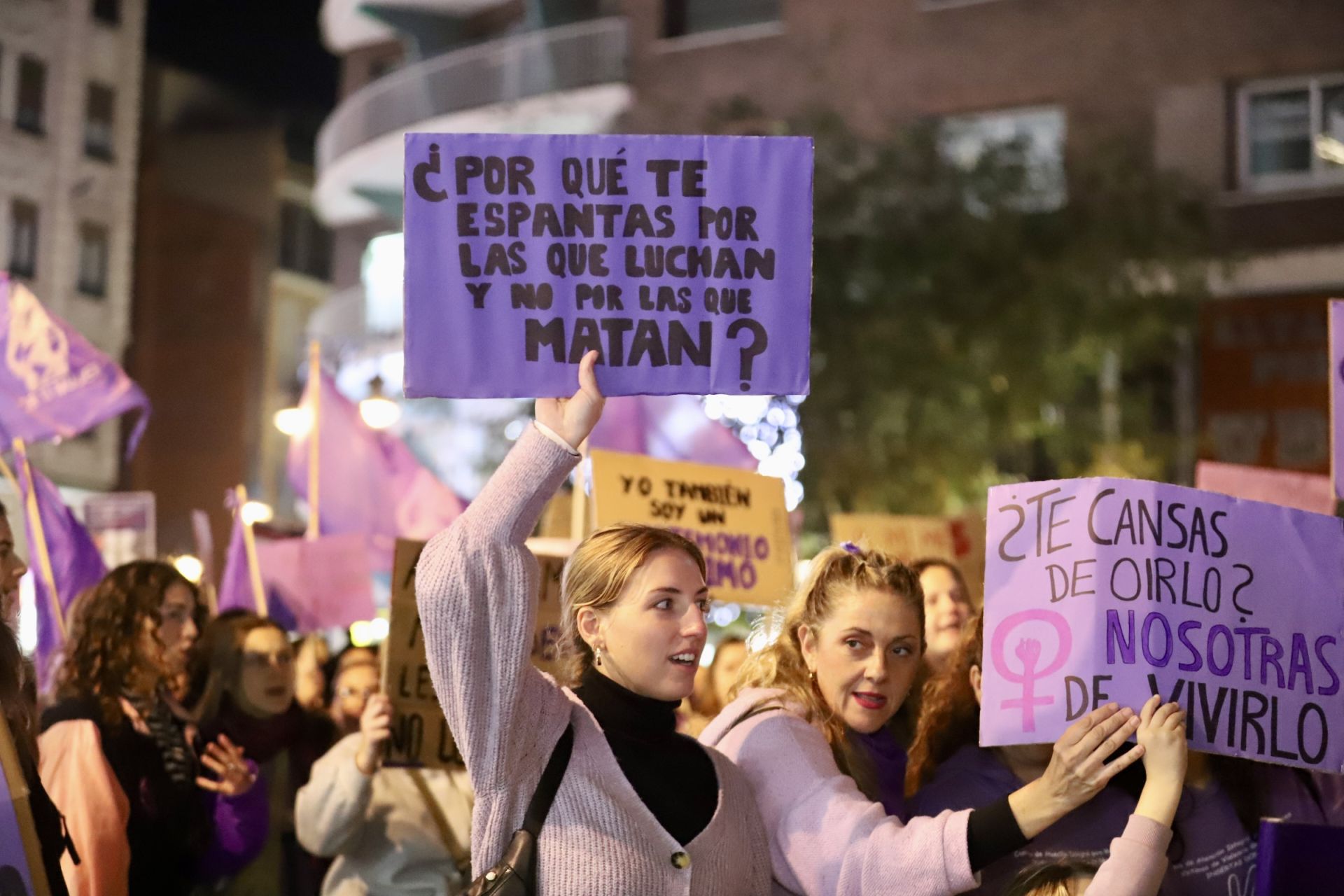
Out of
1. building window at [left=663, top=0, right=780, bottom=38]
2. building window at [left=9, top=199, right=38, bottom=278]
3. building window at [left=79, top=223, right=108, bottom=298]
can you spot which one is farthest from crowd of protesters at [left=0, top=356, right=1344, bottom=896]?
building window at [left=79, top=223, right=108, bottom=298]

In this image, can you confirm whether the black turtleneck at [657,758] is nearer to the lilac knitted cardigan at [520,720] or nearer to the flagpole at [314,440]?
the lilac knitted cardigan at [520,720]

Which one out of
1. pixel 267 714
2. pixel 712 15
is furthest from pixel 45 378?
pixel 712 15

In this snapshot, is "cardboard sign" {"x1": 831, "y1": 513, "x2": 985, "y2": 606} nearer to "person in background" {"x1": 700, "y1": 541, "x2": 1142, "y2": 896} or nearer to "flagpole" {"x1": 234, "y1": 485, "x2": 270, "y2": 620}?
"flagpole" {"x1": 234, "y1": 485, "x2": 270, "y2": 620}

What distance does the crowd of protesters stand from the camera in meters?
2.99

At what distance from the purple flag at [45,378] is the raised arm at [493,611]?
510 cm

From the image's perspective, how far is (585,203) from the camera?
370 cm

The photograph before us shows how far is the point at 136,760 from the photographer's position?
4957mm

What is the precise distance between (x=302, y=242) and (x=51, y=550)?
1200 inches

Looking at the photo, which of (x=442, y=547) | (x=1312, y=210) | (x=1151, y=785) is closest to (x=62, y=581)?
(x=442, y=547)

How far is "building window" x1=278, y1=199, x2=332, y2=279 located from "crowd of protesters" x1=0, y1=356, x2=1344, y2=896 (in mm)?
32610

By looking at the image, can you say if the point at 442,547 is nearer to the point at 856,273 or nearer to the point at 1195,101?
the point at 856,273

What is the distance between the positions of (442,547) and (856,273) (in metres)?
15.5

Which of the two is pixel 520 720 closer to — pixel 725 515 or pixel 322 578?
pixel 725 515

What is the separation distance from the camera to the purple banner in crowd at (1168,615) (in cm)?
333
